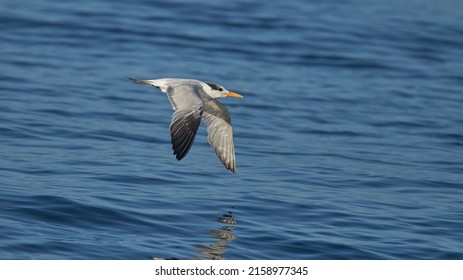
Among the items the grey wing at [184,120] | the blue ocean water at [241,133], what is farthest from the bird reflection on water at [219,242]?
the grey wing at [184,120]

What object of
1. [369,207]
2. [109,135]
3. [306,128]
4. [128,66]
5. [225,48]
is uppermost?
[225,48]

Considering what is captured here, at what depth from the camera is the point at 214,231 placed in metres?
9.84

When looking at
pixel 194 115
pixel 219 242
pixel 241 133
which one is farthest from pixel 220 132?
pixel 241 133

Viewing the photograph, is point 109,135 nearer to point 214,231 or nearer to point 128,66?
point 214,231

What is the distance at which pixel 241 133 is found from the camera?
15008 millimetres

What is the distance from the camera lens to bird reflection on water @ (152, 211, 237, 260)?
9031mm

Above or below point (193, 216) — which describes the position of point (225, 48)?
above

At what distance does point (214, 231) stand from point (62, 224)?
60.4 inches

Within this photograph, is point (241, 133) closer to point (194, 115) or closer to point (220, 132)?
point (220, 132)

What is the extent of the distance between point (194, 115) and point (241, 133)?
16.5ft

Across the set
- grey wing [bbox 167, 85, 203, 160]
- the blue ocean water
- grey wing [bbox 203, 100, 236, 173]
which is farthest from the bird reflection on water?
grey wing [bbox 203, 100, 236, 173]

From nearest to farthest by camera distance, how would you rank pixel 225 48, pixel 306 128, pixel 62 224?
pixel 62 224 → pixel 306 128 → pixel 225 48

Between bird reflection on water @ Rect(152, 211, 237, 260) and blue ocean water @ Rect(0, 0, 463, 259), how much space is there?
0.02 meters
